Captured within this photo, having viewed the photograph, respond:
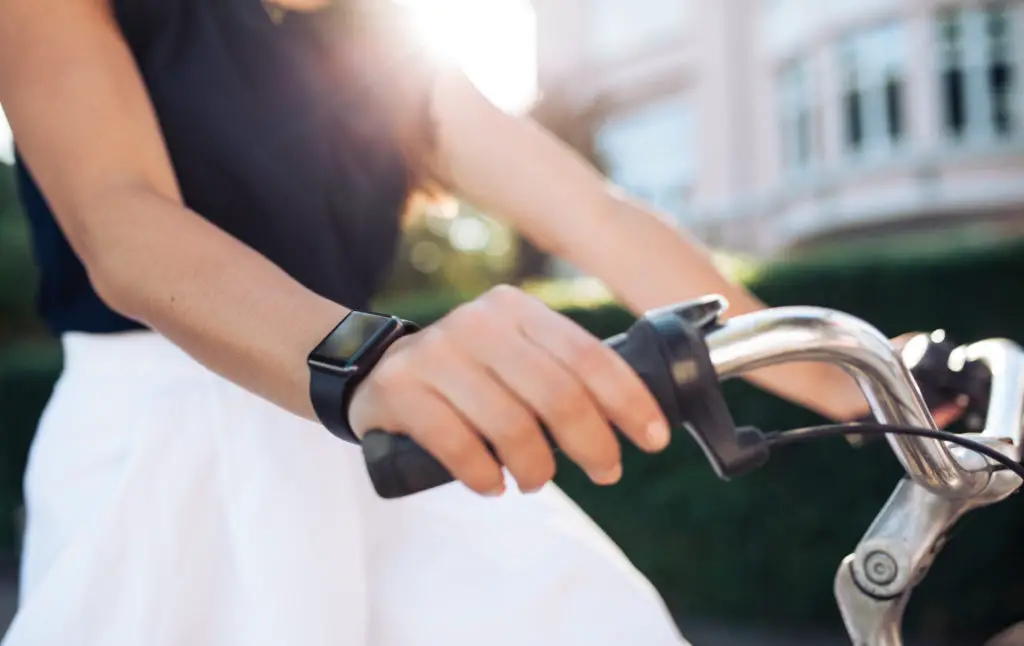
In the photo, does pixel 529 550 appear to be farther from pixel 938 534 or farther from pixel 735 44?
pixel 735 44

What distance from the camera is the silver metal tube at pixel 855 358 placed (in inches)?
33.2

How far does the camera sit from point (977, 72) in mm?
18719

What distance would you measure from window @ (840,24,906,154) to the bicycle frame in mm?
20205

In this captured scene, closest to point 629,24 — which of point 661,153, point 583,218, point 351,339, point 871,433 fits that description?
point 661,153

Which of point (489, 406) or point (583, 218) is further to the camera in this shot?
point (583, 218)

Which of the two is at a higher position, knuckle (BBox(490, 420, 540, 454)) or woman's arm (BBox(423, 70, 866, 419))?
knuckle (BBox(490, 420, 540, 454))

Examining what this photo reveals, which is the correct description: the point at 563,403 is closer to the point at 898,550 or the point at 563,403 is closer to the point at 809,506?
the point at 898,550

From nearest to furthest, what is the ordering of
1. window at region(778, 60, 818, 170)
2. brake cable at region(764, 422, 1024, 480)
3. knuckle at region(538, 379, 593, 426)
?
knuckle at region(538, 379, 593, 426) < brake cable at region(764, 422, 1024, 480) < window at region(778, 60, 818, 170)

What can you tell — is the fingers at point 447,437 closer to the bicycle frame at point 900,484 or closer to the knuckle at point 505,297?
the knuckle at point 505,297

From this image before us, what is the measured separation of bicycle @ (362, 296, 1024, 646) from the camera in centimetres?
79

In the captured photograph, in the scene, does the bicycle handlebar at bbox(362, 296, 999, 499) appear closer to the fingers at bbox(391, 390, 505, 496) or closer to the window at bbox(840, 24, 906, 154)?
the fingers at bbox(391, 390, 505, 496)

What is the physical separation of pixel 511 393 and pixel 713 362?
177mm

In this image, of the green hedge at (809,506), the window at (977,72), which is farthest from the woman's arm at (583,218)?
the window at (977,72)

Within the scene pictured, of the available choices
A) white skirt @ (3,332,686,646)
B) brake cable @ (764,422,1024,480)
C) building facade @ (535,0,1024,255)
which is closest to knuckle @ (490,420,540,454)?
brake cable @ (764,422,1024,480)
